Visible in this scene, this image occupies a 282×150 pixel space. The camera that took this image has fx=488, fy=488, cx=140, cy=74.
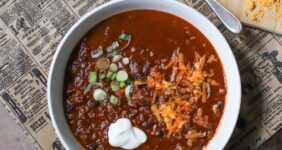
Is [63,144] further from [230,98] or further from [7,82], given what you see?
[230,98]

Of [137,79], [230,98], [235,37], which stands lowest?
[230,98]

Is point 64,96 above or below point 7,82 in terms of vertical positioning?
below

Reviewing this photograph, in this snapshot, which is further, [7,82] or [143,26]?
[7,82]

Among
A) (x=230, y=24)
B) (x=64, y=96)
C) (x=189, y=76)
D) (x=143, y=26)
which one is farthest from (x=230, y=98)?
(x=64, y=96)

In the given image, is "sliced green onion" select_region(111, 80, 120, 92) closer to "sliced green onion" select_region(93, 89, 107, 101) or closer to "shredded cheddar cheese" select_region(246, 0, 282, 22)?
"sliced green onion" select_region(93, 89, 107, 101)

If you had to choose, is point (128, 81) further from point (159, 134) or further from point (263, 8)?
point (263, 8)

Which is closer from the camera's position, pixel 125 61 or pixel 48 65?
pixel 125 61

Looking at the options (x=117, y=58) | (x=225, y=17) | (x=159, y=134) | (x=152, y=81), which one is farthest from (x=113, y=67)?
(x=225, y=17)
